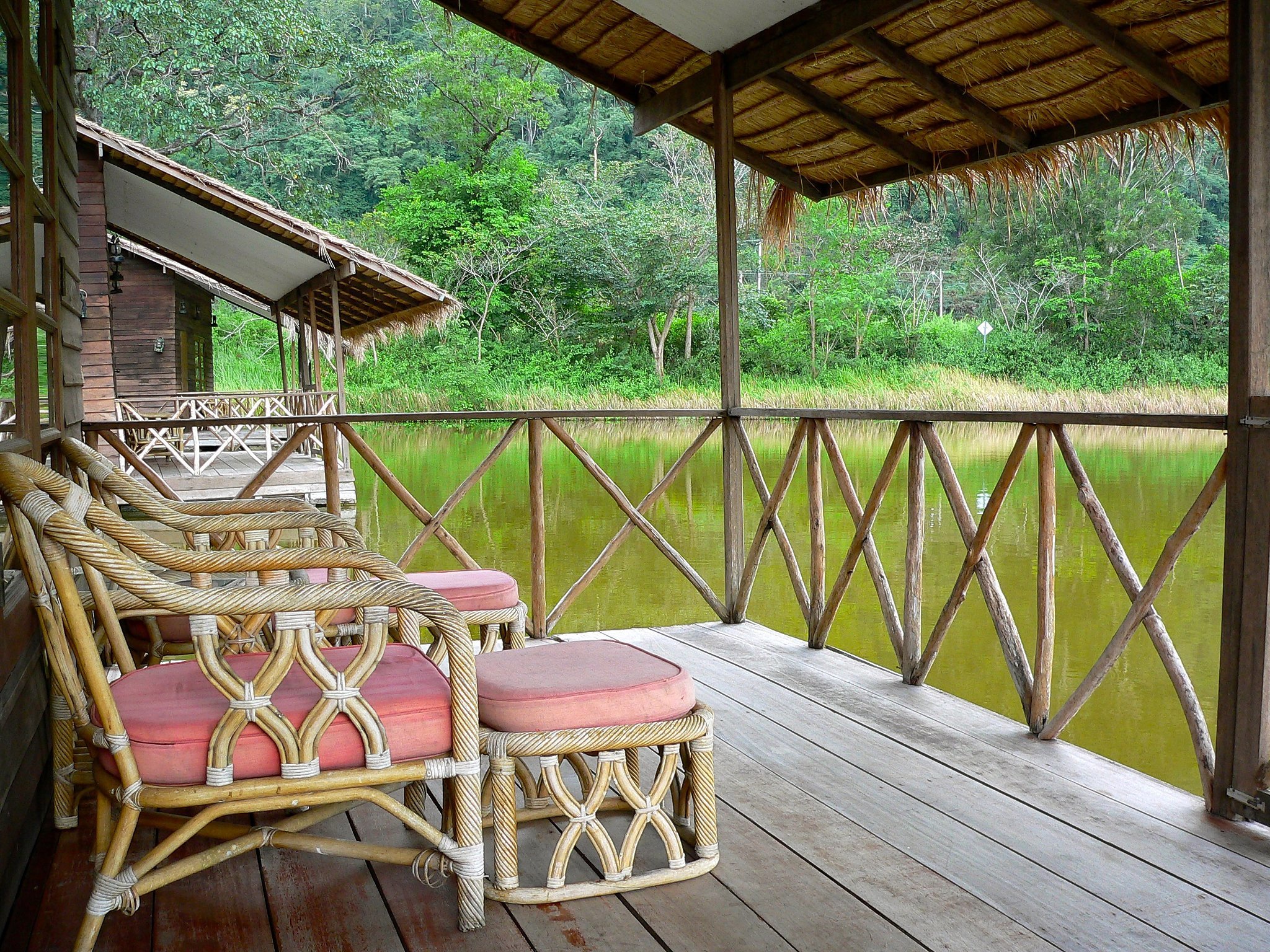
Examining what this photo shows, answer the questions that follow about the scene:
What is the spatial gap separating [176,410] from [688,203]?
46.8ft

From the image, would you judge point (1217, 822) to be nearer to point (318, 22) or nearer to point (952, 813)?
point (952, 813)

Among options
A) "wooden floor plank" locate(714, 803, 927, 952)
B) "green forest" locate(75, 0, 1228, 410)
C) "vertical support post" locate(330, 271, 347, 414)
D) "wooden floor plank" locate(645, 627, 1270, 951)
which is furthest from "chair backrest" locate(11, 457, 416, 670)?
"green forest" locate(75, 0, 1228, 410)

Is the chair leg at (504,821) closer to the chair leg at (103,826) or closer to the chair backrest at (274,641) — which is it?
the chair backrest at (274,641)

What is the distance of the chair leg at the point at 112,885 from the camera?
1572mm

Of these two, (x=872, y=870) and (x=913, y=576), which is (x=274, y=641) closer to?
(x=872, y=870)

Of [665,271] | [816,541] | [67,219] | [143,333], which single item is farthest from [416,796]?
[665,271]

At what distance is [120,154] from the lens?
26.7 ft

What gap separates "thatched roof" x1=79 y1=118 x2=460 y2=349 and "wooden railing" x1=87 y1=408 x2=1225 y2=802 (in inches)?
200

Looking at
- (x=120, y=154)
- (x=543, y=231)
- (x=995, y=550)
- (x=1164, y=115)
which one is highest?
(x=543, y=231)

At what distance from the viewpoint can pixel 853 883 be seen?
1938mm

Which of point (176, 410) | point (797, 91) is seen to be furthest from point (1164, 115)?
point (176, 410)

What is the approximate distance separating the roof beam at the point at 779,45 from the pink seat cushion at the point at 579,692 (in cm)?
204

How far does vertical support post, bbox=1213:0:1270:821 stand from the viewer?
7.00 ft

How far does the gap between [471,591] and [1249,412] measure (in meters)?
1.73
